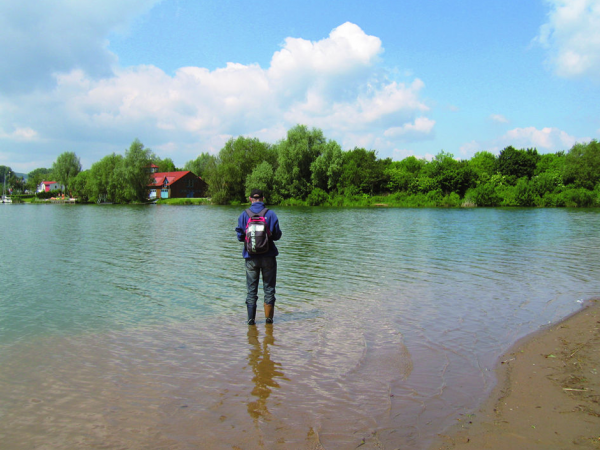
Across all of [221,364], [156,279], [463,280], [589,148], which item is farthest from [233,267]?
[589,148]

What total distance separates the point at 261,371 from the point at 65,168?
467ft

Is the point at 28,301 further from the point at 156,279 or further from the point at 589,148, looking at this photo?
the point at 589,148

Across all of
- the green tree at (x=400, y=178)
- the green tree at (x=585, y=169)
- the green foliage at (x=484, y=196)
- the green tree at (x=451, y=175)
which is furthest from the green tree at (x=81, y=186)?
the green tree at (x=585, y=169)

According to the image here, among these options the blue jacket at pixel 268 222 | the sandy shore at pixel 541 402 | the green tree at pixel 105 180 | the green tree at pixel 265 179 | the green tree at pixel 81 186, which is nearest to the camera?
the sandy shore at pixel 541 402

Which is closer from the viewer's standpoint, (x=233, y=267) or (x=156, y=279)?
(x=156, y=279)

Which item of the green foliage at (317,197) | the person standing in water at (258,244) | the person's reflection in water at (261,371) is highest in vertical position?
the green foliage at (317,197)

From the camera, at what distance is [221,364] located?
6703 millimetres

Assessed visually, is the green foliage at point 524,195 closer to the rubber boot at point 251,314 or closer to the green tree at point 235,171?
the green tree at point 235,171

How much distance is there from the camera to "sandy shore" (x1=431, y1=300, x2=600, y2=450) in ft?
14.5

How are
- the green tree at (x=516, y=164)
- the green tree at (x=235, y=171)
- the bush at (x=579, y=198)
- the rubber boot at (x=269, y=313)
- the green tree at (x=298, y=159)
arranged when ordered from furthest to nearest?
the green tree at (x=235, y=171)
the green tree at (x=516, y=164)
the green tree at (x=298, y=159)
the bush at (x=579, y=198)
the rubber boot at (x=269, y=313)

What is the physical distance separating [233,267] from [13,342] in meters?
9.03

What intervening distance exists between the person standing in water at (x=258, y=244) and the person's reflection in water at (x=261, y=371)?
597mm

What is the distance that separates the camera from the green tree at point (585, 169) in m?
77.9

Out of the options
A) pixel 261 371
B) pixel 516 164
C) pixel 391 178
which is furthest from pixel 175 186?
pixel 261 371
